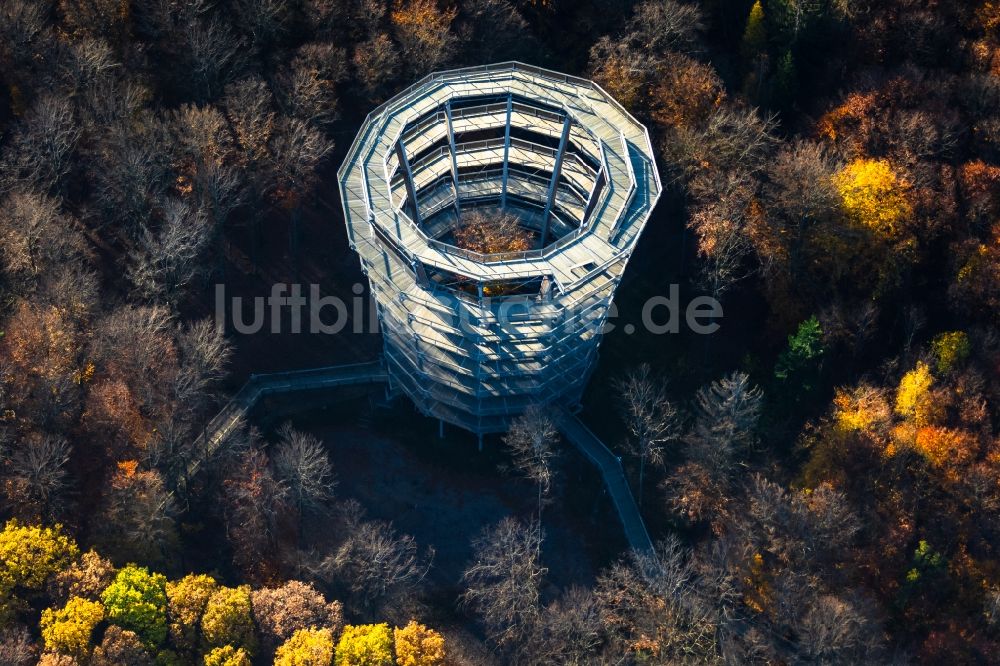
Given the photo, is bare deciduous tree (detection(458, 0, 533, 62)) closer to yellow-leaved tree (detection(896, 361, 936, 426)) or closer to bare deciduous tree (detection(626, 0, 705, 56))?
bare deciduous tree (detection(626, 0, 705, 56))

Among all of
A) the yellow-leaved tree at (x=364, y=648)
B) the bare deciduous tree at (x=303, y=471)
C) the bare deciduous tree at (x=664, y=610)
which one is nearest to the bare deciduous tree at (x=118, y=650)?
the yellow-leaved tree at (x=364, y=648)

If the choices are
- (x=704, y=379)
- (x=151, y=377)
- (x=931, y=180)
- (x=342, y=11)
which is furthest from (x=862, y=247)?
(x=151, y=377)

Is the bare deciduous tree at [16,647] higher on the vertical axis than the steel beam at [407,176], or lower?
lower

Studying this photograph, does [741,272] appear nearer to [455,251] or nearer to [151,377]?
[455,251]

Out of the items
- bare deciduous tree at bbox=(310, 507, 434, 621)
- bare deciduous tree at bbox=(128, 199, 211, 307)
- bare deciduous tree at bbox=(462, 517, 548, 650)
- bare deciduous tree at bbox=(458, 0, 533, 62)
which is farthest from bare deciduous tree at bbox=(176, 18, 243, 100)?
bare deciduous tree at bbox=(462, 517, 548, 650)

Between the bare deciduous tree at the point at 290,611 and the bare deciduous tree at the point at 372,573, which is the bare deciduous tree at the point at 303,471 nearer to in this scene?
the bare deciduous tree at the point at 372,573

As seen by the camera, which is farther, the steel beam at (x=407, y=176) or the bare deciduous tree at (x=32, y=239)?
the steel beam at (x=407, y=176)

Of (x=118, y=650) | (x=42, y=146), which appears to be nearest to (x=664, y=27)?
(x=42, y=146)

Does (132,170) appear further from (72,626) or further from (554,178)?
(72,626)
